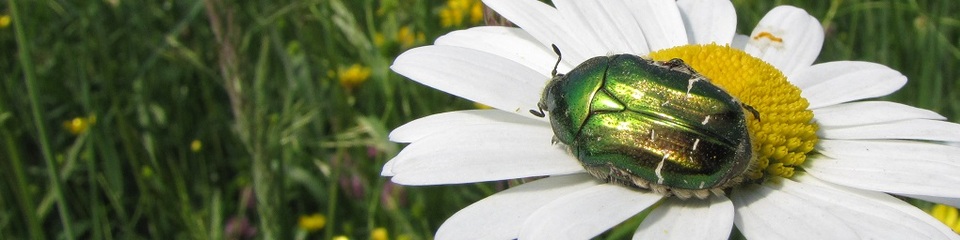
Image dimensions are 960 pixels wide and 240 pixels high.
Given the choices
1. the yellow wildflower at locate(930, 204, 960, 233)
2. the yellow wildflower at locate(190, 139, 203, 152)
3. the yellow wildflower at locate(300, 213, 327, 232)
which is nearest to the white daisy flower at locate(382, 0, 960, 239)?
the yellow wildflower at locate(930, 204, 960, 233)

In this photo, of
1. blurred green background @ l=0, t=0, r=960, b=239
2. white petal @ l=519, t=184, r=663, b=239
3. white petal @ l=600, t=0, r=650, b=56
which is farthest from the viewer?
blurred green background @ l=0, t=0, r=960, b=239

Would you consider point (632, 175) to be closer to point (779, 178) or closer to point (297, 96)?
point (779, 178)

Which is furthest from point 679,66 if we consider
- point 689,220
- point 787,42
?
point 787,42

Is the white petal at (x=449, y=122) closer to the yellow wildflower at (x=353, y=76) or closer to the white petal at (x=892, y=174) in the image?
the white petal at (x=892, y=174)

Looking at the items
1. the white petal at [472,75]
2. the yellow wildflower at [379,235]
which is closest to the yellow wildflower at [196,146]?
the yellow wildflower at [379,235]

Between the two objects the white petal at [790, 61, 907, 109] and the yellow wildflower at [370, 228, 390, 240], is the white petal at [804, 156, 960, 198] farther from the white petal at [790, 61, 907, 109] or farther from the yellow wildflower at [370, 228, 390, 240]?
the yellow wildflower at [370, 228, 390, 240]
